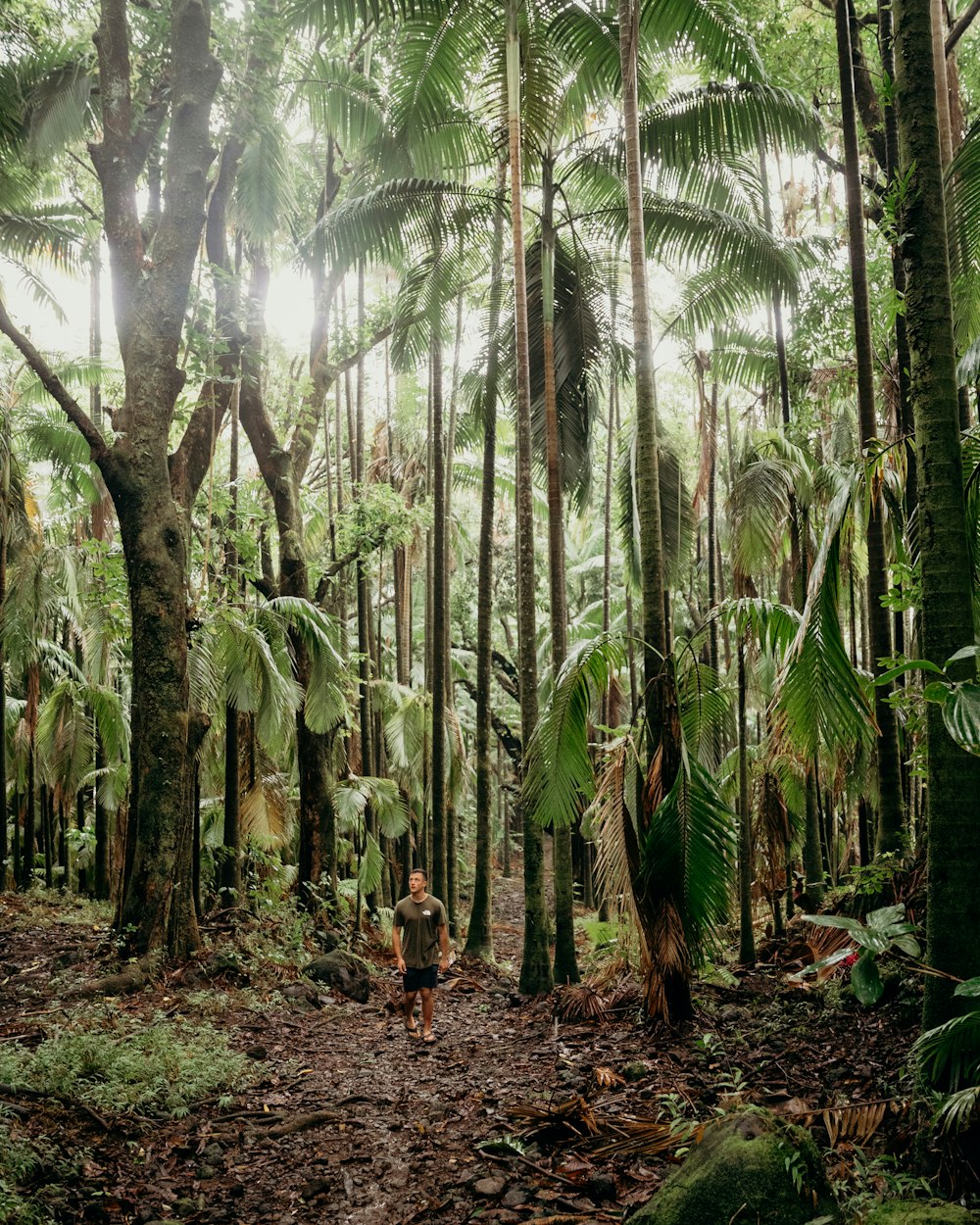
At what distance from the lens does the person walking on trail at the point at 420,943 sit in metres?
7.73

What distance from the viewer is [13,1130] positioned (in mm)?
4418

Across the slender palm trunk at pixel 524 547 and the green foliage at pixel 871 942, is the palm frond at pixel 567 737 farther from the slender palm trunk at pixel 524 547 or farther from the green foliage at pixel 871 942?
the green foliage at pixel 871 942

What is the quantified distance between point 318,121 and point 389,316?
2643mm

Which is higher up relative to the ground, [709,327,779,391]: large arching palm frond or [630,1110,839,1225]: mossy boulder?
[709,327,779,391]: large arching palm frond

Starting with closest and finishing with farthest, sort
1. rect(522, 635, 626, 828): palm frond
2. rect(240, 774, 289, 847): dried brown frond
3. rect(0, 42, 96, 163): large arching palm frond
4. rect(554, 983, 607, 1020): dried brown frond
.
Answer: rect(522, 635, 626, 828): palm frond < rect(554, 983, 607, 1020): dried brown frond < rect(0, 42, 96, 163): large arching palm frond < rect(240, 774, 289, 847): dried brown frond

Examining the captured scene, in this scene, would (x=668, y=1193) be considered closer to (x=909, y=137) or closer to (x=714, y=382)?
(x=909, y=137)

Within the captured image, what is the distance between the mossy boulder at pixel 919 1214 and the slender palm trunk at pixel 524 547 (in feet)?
17.8

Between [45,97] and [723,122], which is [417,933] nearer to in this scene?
[723,122]

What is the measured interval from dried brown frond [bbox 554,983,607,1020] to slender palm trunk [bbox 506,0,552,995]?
1.24 m

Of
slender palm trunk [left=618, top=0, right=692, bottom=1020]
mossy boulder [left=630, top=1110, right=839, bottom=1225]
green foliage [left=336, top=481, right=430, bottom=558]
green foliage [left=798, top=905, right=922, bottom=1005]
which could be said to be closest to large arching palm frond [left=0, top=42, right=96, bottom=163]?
green foliage [left=336, top=481, right=430, bottom=558]

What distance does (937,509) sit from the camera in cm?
351

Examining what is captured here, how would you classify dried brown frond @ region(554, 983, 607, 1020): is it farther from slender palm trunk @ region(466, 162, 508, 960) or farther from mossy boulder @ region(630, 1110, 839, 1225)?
mossy boulder @ region(630, 1110, 839, 1225)

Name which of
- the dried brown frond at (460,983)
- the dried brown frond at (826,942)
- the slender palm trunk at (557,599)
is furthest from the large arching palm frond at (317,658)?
the dried brown frond at (826,942)

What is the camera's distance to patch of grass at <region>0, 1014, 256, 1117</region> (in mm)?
5195
